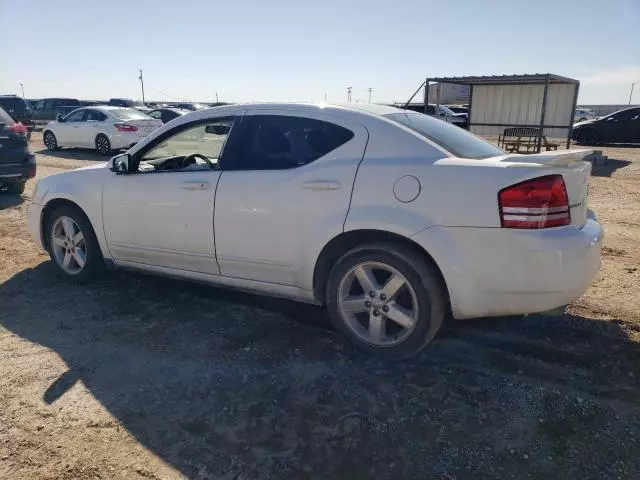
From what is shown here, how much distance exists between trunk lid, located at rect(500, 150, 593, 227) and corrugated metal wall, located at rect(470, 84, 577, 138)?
1341 cm

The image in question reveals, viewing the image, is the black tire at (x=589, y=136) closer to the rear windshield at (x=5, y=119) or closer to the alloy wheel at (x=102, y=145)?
the alloy wheel at (x=102, y=145)

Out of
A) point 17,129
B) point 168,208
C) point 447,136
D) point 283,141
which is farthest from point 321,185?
point 17,129

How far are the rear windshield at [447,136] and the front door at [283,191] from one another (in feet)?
1.31

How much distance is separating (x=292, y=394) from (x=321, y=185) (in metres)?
1.35

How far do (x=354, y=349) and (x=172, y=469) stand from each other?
1.48 m

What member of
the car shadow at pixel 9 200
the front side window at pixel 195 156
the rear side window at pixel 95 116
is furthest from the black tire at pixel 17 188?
the rear side window at pixel 95 116

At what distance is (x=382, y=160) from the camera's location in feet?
10.3

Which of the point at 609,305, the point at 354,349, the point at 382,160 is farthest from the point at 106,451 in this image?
the point at 609,305

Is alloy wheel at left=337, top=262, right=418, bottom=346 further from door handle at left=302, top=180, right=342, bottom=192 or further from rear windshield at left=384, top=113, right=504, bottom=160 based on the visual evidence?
rear windshield at left=384, top=113, right=504, bottom=160

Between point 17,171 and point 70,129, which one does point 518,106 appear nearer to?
point 17,171

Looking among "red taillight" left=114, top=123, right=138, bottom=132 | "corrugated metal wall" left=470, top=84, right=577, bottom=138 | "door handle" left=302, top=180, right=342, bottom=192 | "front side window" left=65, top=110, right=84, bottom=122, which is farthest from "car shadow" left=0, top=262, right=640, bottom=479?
"front side window" left=65, top=110, right=84, bottom=122

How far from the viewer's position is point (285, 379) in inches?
119

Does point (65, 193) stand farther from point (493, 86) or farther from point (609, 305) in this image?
point (493, 86)

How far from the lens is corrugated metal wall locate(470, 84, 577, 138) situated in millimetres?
15062
